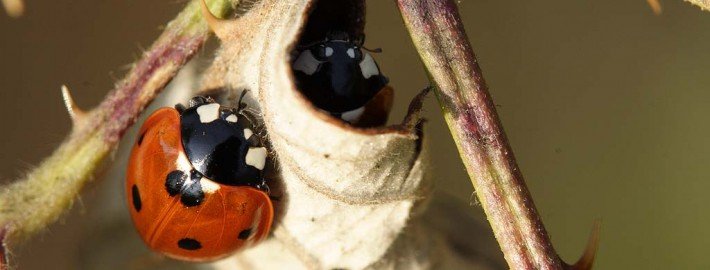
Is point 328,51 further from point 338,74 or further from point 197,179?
point 197,179

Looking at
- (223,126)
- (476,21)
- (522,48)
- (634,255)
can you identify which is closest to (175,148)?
(223,126)

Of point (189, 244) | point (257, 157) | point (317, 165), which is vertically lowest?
point (189, 244)

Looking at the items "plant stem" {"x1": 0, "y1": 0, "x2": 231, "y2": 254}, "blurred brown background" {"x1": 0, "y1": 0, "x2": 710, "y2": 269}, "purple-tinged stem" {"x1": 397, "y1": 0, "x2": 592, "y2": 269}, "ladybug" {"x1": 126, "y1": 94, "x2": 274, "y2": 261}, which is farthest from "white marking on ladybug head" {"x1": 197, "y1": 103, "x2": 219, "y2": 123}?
"blurred brown background" {"x1": 0, "y1": 0, "x2": 710, "y2": 269}

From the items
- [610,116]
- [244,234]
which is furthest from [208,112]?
[610,116]

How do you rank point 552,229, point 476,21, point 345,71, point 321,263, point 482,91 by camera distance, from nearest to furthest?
1. point 482,91
2. point 345,71
3. point 321,263
4. point 476,21
5. point 552,229

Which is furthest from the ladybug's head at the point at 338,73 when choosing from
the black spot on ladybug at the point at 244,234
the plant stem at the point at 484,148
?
the black spot on ladybug at the point at 244,234

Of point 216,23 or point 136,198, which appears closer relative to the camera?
point 216,23

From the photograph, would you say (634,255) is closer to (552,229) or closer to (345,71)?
(552,229)
